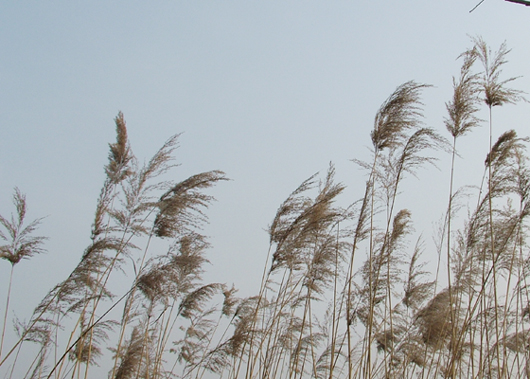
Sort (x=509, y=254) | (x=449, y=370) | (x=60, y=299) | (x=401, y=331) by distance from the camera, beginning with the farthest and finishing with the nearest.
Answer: (x=401, y=331), (x=509, y=254), (x=60, y=299), (x=449, y=370)

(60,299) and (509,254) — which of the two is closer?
(60,299)

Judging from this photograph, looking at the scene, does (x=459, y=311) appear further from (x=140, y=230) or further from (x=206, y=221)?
(x=140, y=230)

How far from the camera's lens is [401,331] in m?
4.64

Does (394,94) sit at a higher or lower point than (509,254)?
higher

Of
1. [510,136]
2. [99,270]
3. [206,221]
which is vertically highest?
[510,136]

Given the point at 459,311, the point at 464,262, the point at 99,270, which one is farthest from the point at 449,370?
the point at 99,270

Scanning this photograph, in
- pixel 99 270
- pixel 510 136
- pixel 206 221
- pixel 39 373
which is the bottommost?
pixel 39 373

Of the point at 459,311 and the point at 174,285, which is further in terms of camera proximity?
the point at 174,285

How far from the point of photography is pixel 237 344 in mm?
4148

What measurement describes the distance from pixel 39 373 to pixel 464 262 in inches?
165

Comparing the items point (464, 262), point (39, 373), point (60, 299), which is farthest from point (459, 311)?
point (39, 373)

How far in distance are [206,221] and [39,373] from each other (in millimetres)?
2214

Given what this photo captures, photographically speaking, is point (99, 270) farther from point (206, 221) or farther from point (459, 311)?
point (459, 311)

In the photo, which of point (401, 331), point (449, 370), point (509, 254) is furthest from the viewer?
point (401, 331)
